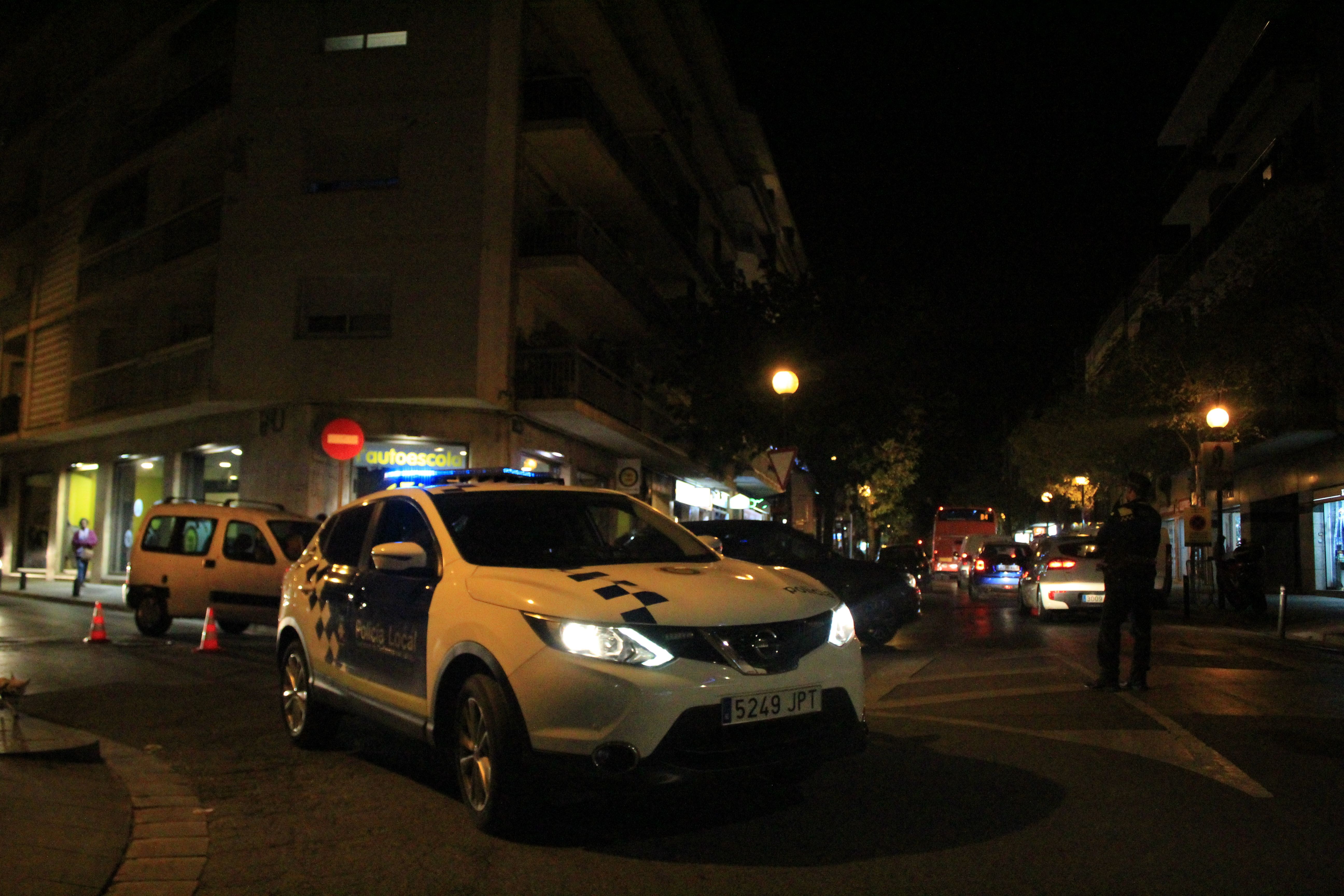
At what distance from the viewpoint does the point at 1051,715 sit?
849 cm

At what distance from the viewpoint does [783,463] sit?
20.0 metres

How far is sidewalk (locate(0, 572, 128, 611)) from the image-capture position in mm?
22953

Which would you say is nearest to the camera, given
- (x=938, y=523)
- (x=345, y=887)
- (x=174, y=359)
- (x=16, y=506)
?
(x=345, y=887)

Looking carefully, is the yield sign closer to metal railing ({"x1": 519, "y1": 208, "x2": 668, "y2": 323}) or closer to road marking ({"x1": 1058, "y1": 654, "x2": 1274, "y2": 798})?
metal railing ({"x1": 519, "y1": 208, "x2": 668, "y2": 323})

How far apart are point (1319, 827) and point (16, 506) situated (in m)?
37.7

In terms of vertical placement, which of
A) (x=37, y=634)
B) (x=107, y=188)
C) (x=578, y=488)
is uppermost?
(x=107, y=188)

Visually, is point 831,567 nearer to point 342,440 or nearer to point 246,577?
point 246,577

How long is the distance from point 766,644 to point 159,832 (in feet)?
9.69

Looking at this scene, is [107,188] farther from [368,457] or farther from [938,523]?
[938,523]

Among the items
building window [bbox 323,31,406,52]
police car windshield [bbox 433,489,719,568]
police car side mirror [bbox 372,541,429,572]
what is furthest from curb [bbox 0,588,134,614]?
police car side mirror [bbox 372,541,429,572]

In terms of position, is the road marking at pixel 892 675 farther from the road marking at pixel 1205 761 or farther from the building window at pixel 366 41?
the building window at pixel 366 41

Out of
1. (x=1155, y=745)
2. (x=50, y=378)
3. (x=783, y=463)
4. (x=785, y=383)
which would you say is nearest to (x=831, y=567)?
(x=783, y=463)

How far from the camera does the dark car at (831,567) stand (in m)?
13.7

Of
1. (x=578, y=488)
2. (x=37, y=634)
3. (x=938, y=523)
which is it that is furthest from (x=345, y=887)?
(x=938, y=523)
